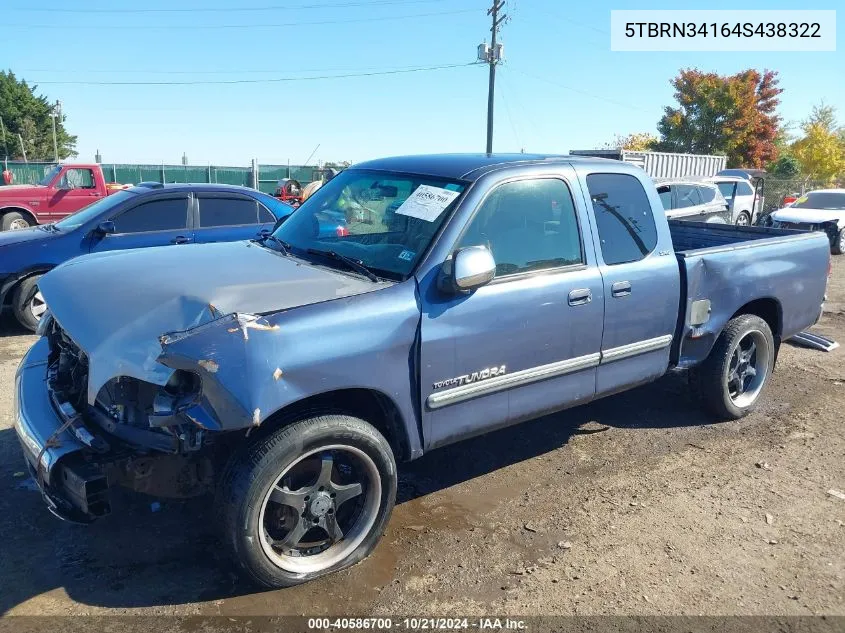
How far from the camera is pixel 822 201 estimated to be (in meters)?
16.6

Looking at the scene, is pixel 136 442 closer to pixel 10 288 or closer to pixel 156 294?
pixel 156 294

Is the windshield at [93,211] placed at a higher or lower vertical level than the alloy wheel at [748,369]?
higher

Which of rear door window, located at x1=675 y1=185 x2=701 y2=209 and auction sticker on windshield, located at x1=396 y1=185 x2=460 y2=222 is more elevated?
auction sticker on windshield, located at x1=396 y1=185 x2=460 y2=222

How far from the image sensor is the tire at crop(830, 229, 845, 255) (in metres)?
15.7

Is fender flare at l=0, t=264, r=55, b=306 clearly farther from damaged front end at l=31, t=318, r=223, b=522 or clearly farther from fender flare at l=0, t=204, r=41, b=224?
fender flare at l=0, t=204, r=41, b=224

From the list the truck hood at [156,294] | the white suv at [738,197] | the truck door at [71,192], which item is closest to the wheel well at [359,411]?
the truck hood at [156,294]

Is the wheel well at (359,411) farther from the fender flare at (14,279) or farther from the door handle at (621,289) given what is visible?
the fender flare at (14,279)

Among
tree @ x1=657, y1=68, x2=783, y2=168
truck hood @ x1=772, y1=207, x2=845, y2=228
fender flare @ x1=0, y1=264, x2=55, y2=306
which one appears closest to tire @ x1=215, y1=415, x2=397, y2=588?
fender flare @ x1=0, y1=264, x2=55, y2=306

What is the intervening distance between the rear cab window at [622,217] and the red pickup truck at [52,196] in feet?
44.4

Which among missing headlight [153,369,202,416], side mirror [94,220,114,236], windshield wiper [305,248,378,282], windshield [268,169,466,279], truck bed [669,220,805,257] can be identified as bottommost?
missing headlight [153,369,202,416]

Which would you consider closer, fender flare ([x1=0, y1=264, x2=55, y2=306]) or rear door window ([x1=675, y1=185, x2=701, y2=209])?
fender flare ([x1=0, y1=264, x2=55, y2=306])

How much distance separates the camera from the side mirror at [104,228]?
7281 mm

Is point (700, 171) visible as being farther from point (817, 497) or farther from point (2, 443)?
point (2, 443)

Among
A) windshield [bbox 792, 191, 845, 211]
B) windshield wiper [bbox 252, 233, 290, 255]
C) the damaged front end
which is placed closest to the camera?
the damaged front end
